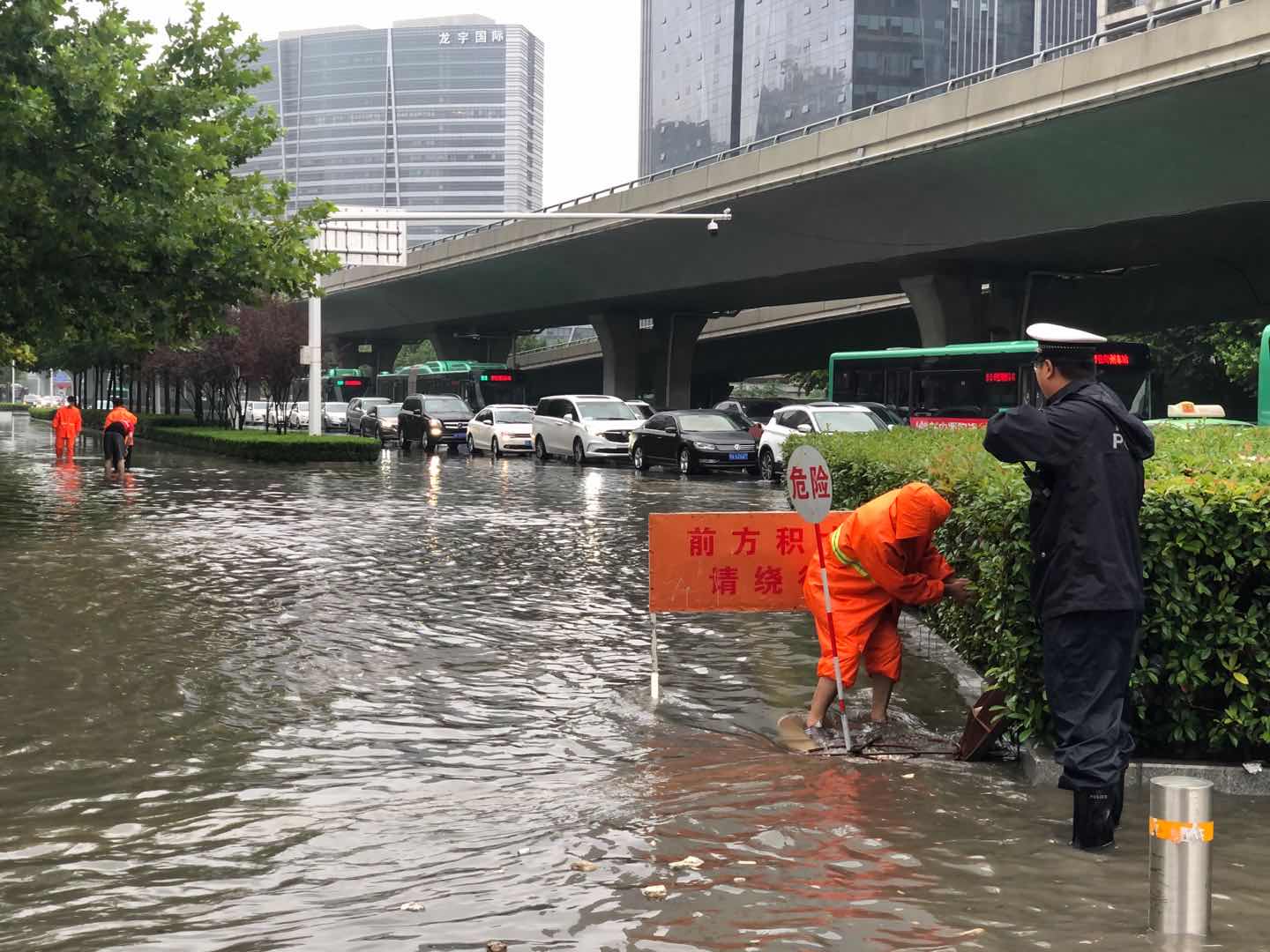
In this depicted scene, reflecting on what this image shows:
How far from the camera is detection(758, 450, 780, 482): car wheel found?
30484 mm

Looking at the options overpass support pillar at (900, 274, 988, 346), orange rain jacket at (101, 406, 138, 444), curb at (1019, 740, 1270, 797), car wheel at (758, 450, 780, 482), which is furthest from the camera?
overpass support pillar at (900, 274, 988, 346)

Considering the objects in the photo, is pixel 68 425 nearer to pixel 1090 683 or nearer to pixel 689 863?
pixel 689 863

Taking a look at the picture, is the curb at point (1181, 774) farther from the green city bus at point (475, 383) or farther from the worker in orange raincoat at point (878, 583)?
the green city bus at point (475, 383)

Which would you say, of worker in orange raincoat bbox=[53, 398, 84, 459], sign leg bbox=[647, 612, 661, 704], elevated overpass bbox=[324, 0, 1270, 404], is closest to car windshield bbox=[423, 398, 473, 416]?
elevated overpass bbox=[324, 0, 1270, 404]

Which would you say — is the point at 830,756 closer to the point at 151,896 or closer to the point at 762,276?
the point at 151,896

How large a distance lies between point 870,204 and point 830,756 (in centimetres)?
3242

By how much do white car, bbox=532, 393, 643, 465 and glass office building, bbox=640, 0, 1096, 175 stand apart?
74.1m

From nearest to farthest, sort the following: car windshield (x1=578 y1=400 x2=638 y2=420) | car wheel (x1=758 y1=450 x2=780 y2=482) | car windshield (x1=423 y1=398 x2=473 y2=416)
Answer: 1. car wheel (x1=758 y1=450 x2=780 y2=482)
2. car windshield (x1=578 y1=400 x2=638 y2=420)
3. car windshield (x1=423 y1=398 x2=473 y2=416)

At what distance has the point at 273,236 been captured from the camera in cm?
2388

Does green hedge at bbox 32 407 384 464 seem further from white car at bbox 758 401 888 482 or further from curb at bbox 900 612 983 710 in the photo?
curb at bbox 900 612 983 710

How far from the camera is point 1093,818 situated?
5.55 metres

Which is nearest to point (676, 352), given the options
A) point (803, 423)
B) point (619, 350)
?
point (619, 350)

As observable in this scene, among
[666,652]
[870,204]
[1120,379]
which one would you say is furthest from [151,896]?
[870,204]

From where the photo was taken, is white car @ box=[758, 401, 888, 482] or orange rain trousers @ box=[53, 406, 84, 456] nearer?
white car @ box=[758, 401, 888, 482]
